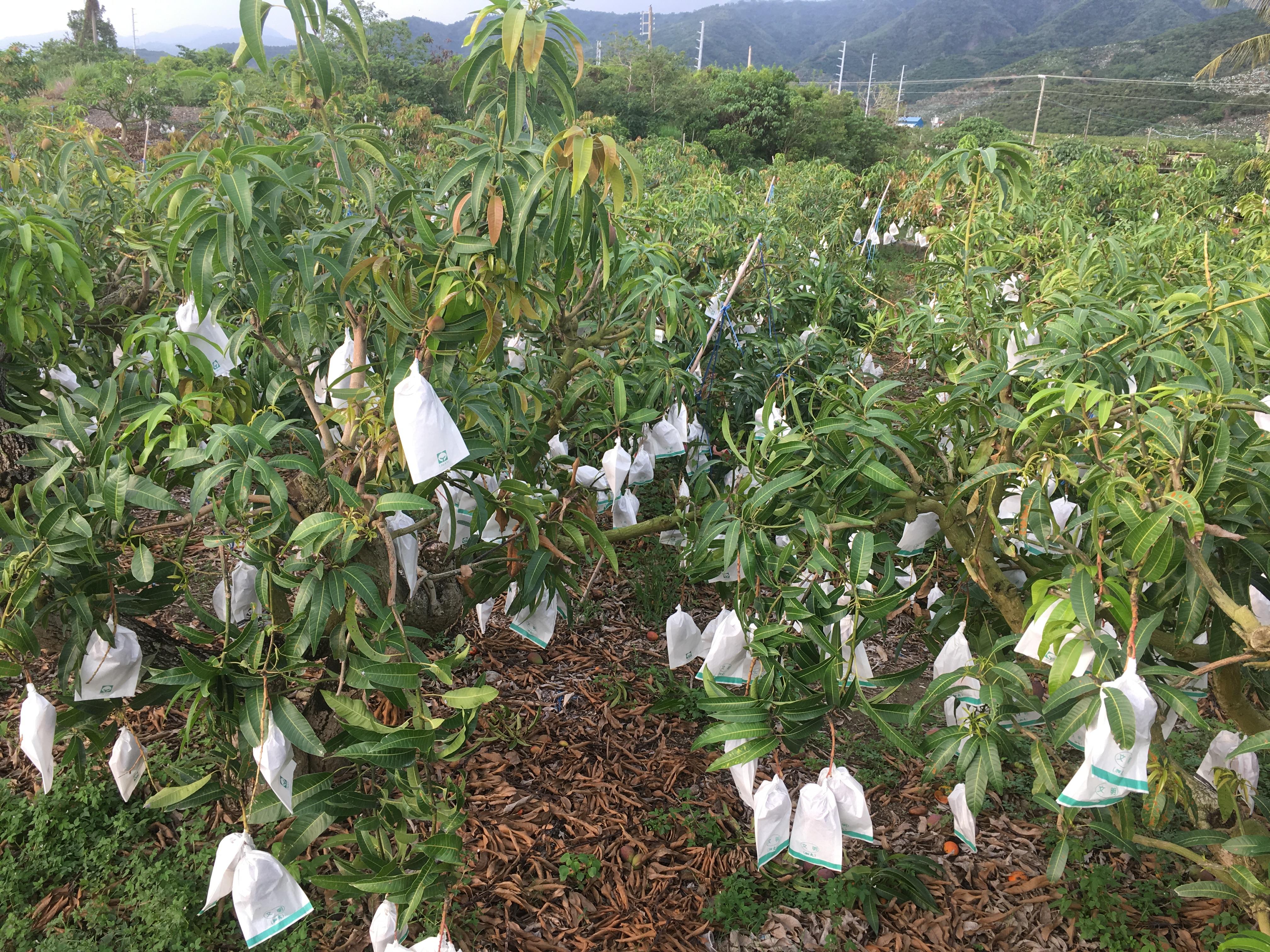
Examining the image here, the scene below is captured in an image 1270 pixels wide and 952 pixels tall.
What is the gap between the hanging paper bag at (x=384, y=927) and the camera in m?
1.19

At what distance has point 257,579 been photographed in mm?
1273

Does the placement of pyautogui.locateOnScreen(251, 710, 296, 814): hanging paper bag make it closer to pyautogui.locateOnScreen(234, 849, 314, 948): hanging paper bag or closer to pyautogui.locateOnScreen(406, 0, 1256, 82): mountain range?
pyautogui.locateOnScreen(234, 849, 314, 948): hanging paper bag

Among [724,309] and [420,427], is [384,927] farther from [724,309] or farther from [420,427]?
[724,309]

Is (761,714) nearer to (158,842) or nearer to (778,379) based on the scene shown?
(778,379)

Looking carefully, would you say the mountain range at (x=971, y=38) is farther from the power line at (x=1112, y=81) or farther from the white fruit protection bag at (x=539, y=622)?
the white fruit protection bag at (x=539, y=622)

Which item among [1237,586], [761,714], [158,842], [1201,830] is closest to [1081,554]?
[1237,586]

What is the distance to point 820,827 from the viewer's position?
1.27 metres

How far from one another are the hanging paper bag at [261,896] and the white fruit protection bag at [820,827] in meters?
0.78

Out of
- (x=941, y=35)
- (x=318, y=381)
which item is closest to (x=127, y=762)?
(x=318, y=381)

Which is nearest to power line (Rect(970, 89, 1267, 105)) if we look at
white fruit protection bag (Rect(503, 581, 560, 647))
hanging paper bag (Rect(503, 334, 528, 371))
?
hanging paper bag (Rect(503, 334, 528, 371))

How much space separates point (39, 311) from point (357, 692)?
0.99m

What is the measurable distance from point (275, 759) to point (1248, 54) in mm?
29098

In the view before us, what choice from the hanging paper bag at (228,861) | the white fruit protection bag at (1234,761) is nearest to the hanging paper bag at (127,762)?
the hanging paper bag at (228,861)

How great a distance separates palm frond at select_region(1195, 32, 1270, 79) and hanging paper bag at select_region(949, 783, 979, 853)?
2628cm
